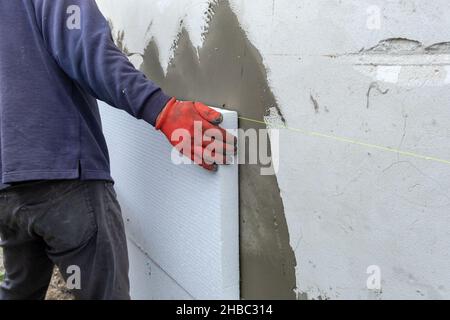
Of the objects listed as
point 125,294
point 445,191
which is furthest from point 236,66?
point 125,294

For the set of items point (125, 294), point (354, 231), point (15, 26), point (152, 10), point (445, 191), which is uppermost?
point (152, 10)

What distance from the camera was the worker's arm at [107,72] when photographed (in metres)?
1.55

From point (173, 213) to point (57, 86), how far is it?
2.54 feet

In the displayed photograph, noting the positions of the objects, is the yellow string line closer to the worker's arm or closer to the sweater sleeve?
the worker's arm

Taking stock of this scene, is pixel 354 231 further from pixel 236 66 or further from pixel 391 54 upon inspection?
pixel 236 66

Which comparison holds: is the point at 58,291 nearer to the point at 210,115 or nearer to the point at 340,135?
the point at 210,115

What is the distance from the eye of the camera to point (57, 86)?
5.61ft

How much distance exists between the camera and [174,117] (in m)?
1.59

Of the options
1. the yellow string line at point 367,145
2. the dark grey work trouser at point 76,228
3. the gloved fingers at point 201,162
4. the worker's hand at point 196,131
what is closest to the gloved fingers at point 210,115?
the worker's hand at point 196,131

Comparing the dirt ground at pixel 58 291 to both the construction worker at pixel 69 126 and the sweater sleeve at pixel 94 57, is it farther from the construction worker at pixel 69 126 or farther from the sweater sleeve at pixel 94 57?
the sweater sleeve at pixel 94 57

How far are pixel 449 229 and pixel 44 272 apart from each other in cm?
178

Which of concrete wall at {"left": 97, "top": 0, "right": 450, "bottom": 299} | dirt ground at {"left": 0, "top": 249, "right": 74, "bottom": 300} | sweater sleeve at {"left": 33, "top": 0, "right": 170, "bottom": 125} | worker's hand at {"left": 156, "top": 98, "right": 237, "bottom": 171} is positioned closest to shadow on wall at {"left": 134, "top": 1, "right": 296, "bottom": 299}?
concrete wall at {"left": 97, "top": 0, "right": 450, "bottom": 299}

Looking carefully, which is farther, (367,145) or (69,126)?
(69,126)

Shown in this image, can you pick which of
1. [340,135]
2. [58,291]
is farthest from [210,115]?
[58,291]
